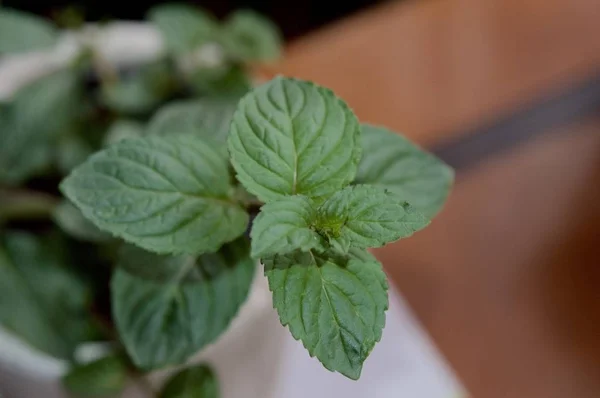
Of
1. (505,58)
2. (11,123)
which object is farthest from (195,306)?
(505,58)

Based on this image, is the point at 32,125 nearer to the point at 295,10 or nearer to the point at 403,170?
the point at 403,170

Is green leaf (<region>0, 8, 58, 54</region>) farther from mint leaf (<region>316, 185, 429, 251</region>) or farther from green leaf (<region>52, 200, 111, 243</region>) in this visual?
mint leaf (<region>316, 185, 429, 251</region>)

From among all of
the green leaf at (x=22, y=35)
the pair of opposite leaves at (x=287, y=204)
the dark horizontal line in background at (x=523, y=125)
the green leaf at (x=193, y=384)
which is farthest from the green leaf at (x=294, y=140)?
the dark horizontal line in background at (x=523, y=125)

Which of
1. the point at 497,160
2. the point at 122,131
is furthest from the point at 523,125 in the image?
the point at 122,131

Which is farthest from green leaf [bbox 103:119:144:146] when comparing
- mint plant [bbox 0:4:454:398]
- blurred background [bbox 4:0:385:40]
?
blurred background [bbox 4:0:385:40]

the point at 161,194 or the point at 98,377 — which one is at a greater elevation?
the point at 161,194

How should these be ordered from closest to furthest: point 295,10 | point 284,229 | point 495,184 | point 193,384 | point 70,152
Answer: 1. point 284,229
2. point 193,384
3. point 70,152
4. point 495,184
5. point 295,10

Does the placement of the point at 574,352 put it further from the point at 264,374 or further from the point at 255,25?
the point at 255,25
